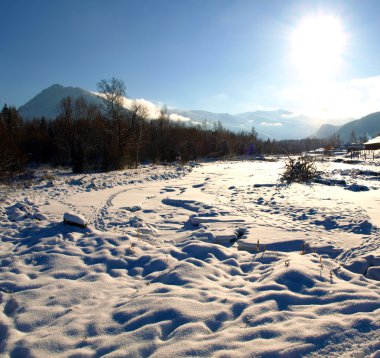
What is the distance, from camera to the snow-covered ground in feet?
8.84

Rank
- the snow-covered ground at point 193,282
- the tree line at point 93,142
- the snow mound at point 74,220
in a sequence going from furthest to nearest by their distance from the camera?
the tree line at point 93,142
the snow mound at point 74,220
the snow-covered ground at point 193,282

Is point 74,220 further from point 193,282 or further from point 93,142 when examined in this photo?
point 93,142

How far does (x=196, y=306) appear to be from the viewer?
130 inches

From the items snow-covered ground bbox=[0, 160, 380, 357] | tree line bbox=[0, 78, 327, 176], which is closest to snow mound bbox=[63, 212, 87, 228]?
snow-covered ground bbox=[0, 160, 380, 357]

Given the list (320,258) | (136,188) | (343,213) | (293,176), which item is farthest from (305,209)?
(136,188)

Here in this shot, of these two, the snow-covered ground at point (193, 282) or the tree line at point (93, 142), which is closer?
the snow-covered ground at point (193, 282)

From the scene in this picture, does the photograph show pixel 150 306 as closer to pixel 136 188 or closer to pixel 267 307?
pixel 267 307

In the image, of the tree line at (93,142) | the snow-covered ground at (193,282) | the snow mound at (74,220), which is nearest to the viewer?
the snow-covered ground at (193,282)

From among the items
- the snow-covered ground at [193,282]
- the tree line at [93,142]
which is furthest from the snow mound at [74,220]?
the tree line at [93,142]

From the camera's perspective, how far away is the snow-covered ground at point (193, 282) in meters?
2.70

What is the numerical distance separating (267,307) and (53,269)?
11.7ft

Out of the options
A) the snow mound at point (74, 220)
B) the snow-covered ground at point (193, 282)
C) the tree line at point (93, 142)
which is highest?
the tree line at point (93, 142)

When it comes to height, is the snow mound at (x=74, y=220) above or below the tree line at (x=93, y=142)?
below

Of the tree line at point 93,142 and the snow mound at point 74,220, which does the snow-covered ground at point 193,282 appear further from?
the tree line at point 93,142
